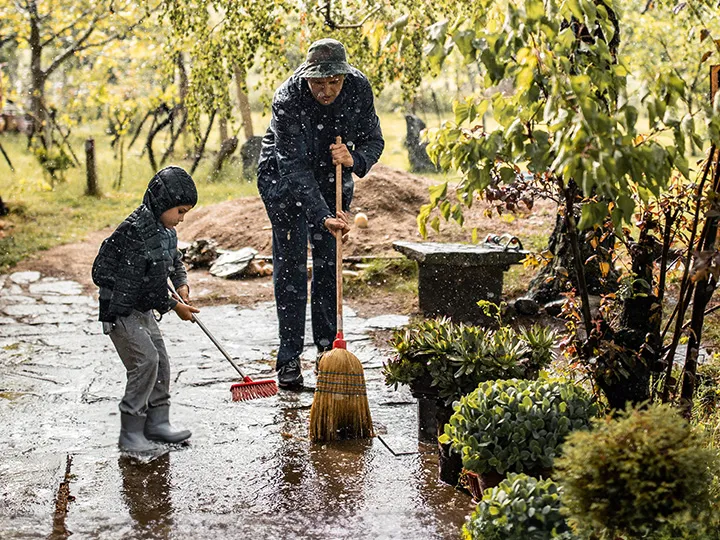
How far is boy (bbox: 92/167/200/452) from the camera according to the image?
4.49 metres

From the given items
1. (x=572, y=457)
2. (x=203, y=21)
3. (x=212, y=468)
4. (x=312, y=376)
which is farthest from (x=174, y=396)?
(x=203, y=21)

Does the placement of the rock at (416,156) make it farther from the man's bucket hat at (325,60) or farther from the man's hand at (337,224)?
the man's hand at (337,224)

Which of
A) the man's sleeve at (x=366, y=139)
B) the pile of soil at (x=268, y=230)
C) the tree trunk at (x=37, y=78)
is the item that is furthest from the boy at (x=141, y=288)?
the tree trunk at (x=37, y=78)

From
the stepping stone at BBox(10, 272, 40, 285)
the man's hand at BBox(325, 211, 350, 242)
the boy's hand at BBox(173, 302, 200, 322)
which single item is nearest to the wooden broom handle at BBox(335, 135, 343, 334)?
the man's hand at BBox(325, 211, 350, 242)

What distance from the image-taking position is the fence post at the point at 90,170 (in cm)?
1603

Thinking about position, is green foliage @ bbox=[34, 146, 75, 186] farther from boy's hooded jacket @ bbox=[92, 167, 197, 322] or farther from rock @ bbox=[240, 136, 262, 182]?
boy's hooded jacket @ bbox=[92, 167, 197, 322]

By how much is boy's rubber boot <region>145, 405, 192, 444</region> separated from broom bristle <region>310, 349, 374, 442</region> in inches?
26.6

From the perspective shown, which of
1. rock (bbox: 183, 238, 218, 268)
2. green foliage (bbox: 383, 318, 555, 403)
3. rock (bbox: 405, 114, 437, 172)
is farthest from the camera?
rock (bbox: 405, 114, 437, 172)

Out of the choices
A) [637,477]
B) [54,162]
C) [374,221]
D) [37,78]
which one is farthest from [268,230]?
[637,477]

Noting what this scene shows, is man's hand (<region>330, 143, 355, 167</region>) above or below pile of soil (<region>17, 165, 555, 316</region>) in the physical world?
above

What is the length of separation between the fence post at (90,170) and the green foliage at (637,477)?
1447 centimetres

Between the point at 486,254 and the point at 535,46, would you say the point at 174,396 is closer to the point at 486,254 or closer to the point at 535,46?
the point at 486,254

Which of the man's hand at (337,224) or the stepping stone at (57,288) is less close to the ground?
the man's hand at (337,224)

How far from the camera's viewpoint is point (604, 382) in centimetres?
378
